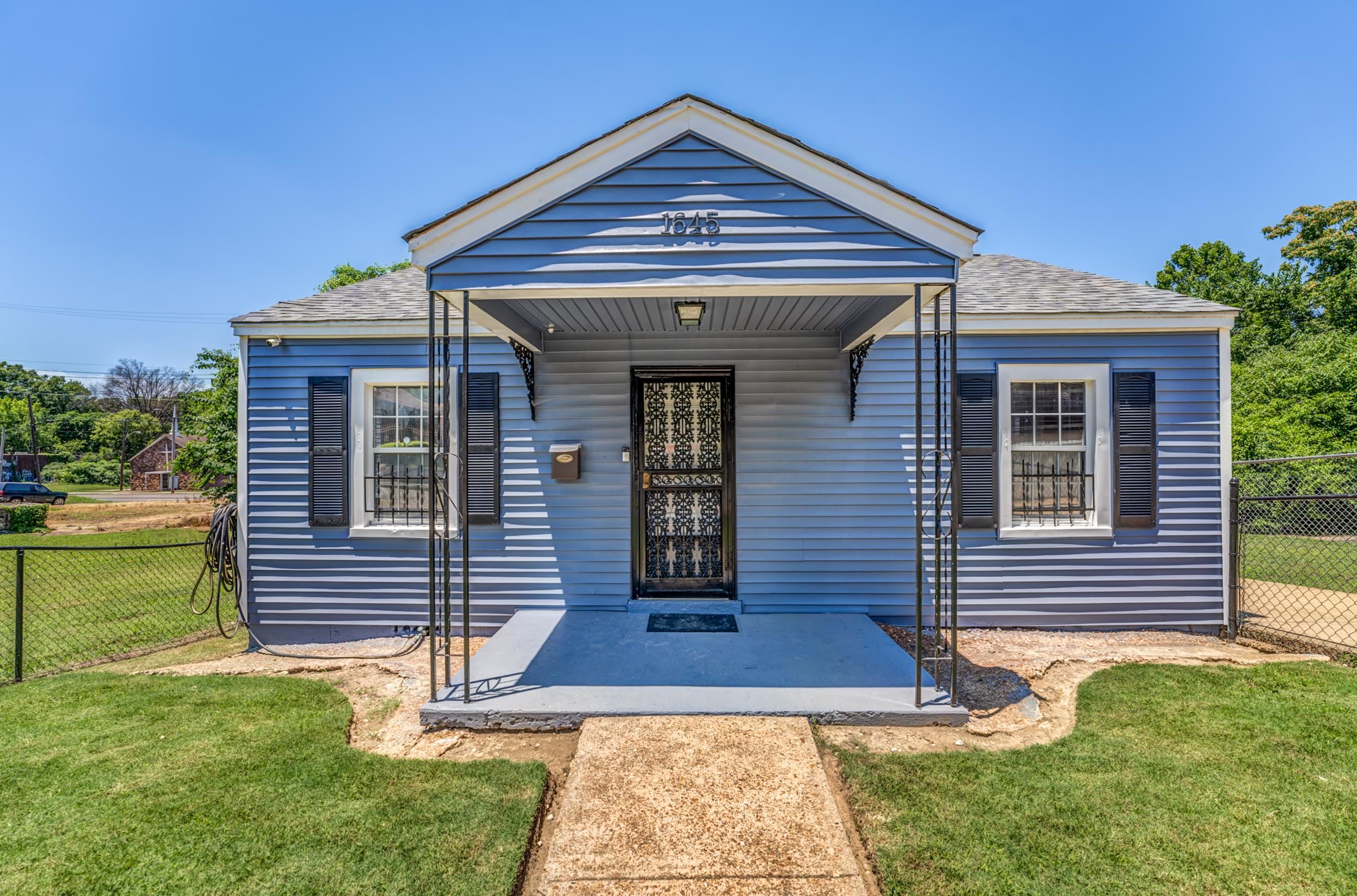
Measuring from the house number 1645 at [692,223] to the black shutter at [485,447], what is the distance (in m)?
2.45

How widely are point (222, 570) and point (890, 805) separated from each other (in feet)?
18.4

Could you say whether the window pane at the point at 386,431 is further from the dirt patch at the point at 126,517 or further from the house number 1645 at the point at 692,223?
the dirt patch at the point at 126,517

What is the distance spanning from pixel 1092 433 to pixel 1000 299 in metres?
1.41

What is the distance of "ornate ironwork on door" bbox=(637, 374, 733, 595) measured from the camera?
5.16m

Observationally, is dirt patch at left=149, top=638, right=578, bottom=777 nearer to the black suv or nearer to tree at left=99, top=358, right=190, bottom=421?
the black suv

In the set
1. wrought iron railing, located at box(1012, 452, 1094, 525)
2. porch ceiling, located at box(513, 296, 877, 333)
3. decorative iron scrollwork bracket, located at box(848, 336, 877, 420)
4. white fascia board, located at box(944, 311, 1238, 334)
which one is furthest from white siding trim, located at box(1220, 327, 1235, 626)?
porch ceiling, located at box(513, 296, 877, 333)

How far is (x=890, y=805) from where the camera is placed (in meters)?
2.55

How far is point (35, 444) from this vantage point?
143 ft

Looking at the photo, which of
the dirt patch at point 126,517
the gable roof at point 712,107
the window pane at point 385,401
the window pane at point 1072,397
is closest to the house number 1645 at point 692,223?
the gable roof at point 712,107

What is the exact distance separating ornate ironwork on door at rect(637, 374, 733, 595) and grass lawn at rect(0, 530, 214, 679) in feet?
14.9

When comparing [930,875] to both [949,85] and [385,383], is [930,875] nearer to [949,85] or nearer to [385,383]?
[385,383]

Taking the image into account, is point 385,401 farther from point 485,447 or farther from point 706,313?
point 706,313

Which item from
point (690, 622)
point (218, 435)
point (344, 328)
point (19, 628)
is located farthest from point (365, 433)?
point (218, 435)

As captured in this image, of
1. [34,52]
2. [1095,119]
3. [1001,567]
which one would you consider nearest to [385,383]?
[1001,567]
